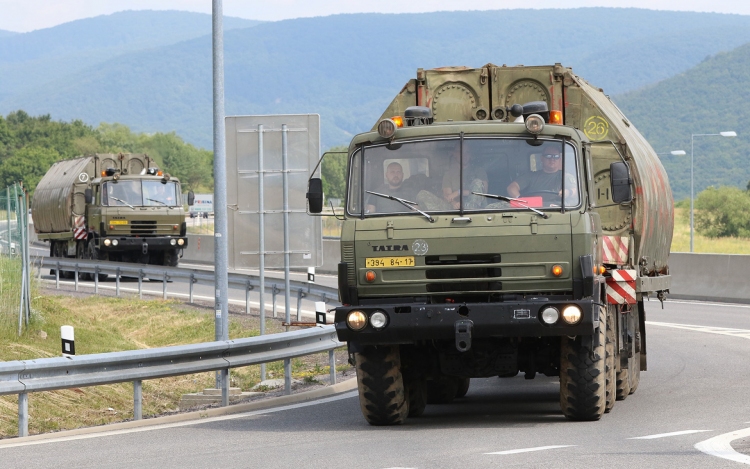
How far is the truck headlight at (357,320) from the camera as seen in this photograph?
10.9 metres

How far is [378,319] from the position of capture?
1083cm

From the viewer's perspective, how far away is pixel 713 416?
11.3 metres

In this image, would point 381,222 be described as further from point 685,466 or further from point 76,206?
point 76,206

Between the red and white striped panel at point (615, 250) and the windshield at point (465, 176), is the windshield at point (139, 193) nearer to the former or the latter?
the red and white striped panel at point (615, 250)

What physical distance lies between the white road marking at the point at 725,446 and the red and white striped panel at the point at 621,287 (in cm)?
247

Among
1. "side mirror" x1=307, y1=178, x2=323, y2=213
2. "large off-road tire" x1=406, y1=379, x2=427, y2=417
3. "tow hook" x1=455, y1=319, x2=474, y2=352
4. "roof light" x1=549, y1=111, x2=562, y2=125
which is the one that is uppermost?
"roof light" x1=549, y1=111, x2=562, y2=125

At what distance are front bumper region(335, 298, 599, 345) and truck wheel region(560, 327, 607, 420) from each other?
0.42 metres

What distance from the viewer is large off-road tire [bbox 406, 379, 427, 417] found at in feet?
39.8

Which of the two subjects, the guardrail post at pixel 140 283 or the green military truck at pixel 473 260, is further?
the guardrail post at pixel 140 283

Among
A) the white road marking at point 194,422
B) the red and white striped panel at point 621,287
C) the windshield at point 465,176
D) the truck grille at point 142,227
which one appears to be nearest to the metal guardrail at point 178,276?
the truck grille at point 142,227

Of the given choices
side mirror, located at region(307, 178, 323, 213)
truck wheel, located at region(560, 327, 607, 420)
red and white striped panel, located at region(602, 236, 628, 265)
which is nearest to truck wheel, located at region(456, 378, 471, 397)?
red and white striped panel, located at region(602, 236, 628, 265)

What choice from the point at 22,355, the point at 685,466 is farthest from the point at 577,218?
A: the point at 22,355

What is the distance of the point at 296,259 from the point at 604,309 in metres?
7.38

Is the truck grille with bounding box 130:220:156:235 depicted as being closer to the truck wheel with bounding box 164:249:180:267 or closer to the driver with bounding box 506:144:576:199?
the truck wheel with bounding box 164:249:180:267
